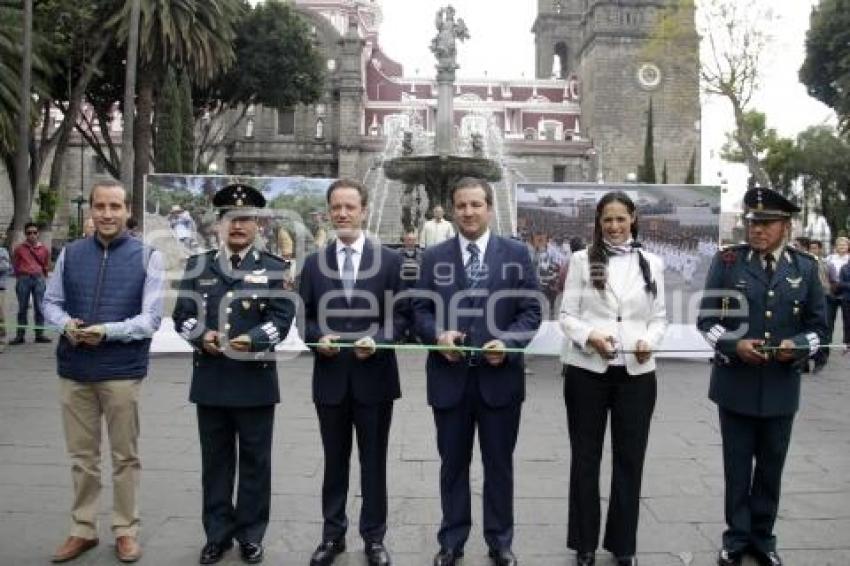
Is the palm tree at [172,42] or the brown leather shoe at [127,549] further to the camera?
the palm tree at [172,42]

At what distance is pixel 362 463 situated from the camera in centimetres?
437

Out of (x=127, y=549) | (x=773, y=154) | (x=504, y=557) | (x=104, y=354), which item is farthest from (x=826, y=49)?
(x=127, y=549)

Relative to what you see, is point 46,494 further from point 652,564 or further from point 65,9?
point 65,9

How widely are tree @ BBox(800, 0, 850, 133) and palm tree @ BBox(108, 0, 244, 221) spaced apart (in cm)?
2237

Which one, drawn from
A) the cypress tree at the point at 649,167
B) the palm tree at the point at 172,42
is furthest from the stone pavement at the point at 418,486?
the cypress tree at the point at 649,167

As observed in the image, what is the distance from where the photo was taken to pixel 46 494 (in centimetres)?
529

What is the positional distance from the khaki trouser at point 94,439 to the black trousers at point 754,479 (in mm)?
3046

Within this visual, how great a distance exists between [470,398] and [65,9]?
23314 mm

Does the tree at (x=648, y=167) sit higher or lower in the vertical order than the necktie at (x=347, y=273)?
higher

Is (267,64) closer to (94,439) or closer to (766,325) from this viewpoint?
(94,439)

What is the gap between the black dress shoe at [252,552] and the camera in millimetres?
4285

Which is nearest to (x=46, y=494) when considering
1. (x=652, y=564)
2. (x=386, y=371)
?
(x=386, y=371)

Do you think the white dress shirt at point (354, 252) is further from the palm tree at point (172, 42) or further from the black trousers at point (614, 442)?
the palm tree at point (172, 42)

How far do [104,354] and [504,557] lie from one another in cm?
222
